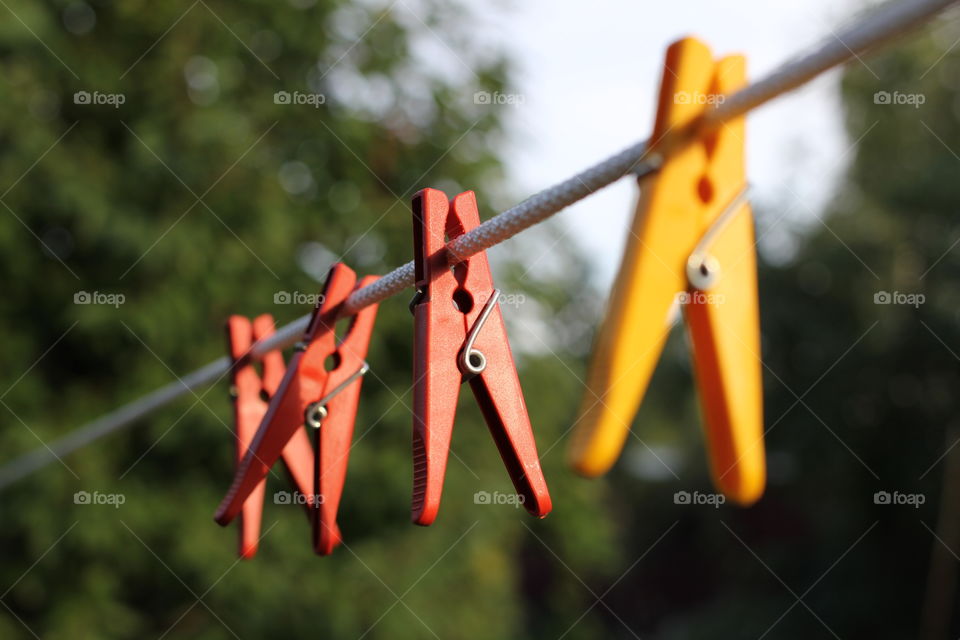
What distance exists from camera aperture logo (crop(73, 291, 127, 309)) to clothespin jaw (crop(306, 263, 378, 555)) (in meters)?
2.29

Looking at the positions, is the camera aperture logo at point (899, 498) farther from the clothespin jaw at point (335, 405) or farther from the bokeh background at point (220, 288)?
the clothespin jaw at point (335, 405)

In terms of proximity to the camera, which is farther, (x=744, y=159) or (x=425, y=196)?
(x=425, y=196)

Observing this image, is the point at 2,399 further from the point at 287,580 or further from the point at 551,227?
the point at 551,227

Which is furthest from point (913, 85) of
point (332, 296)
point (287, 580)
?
point (332, 296)

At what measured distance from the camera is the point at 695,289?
2.08ft

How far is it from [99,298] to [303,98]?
1.01 metres

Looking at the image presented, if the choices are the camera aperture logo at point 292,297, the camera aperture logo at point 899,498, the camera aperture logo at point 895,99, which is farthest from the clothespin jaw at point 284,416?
the camera aperture logo at point 899,498

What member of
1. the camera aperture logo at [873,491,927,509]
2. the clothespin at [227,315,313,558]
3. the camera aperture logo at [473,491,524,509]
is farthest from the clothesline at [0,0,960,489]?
the camera aperture logo at [873,491,927,509]

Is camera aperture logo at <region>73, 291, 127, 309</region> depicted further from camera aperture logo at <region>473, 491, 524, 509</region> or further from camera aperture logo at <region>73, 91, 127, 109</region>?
camera aperture logo at <region>473, 491, 524, 509</region>

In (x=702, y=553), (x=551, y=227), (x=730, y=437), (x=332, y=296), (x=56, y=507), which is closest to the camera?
(x=730, y=437)

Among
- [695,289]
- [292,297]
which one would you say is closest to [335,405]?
[695,289]

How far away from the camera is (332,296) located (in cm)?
95

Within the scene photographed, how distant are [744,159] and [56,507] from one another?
2.79 metres

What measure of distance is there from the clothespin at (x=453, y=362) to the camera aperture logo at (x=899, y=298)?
17.4 ft
